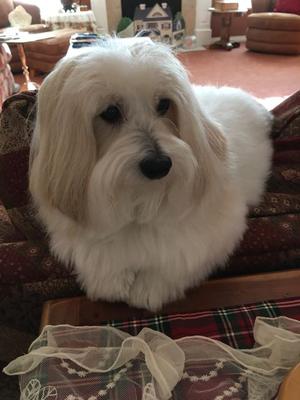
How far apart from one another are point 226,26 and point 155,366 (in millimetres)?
6486

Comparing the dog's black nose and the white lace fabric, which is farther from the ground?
the dog's black nose

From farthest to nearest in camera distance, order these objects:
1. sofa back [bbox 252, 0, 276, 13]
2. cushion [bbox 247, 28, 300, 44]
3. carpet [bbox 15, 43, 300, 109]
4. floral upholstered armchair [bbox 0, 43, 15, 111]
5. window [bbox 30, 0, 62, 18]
A: sofa back [bbox 252, 0, 276, 13] → window [bbox 30, 0, 62, 18] → cushion [bbox 247, 28, 300, 44] → carpet [bbox 15, 43, 300, 109] → floral upholstered armchair [bbox 0, 43, 15, 111]

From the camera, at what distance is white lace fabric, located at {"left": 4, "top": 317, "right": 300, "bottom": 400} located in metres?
0.86

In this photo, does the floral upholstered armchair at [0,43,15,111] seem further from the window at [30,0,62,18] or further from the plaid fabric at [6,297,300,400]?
the plaid fabric at [6,297,300,400]

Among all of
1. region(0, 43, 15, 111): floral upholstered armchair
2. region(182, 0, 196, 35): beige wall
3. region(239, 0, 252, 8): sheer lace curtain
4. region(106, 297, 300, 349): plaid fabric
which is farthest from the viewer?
region(182, 0, 196, 35): beige wall

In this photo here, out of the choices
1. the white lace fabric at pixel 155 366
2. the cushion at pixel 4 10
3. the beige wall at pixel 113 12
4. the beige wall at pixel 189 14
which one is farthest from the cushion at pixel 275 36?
the white lace fabric at pixel 155 366

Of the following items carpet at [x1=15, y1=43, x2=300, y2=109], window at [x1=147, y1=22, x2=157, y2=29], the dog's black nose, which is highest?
the dog's black nose

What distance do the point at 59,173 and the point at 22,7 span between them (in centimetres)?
581

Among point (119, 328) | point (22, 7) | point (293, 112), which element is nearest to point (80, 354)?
point (119, 328)

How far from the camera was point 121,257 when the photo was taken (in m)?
1.08

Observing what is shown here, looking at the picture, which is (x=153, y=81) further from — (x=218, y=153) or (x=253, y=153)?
(x=253, y=153)

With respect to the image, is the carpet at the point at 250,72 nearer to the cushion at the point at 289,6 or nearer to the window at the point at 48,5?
the cushion at the point at 289,6

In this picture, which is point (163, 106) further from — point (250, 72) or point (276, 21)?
point (276, 21)

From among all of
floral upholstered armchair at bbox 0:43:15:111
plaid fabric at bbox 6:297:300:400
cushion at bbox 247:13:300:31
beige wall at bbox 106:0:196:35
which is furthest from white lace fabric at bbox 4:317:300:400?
beige wall at bbox 106:0:196:35
